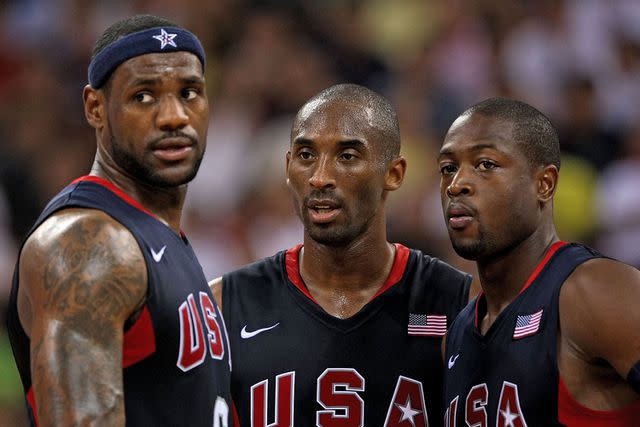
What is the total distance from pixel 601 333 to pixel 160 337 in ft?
5.05

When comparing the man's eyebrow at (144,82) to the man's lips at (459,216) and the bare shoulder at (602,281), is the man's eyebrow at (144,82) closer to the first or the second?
the man's lips at (459,216)

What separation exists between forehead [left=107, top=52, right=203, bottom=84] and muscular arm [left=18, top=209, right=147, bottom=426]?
67 centimetres

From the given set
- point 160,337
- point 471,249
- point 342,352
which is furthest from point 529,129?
point 160,337

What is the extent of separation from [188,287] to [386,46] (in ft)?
23.3

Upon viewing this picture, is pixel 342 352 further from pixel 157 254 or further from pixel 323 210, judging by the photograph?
pixel 157 254

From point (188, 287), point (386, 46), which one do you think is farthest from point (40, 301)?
point (386, 46)

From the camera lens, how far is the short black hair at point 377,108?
498 centimetres

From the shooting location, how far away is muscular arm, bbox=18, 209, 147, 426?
3.38 meters

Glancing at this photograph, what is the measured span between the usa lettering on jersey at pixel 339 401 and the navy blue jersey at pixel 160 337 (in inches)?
26.0

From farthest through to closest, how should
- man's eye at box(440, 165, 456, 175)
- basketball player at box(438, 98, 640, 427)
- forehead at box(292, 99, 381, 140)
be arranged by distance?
1. forehead at box(292, 99, 381, 140)
2. man's eye at box(440, 165, 456, 175)
3. basketball player at box(438, 98, 640, 427)

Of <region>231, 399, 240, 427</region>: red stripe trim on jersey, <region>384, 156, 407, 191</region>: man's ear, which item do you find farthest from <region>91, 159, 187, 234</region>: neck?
<region>384, 156, 407, 191</region>: man's ear

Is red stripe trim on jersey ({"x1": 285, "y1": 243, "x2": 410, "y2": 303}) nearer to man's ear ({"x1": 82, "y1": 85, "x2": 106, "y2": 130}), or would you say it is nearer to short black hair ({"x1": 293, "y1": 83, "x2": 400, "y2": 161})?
short black hair ({"x1": 293, "y1": 83, "x2": 400, "y2": 161})

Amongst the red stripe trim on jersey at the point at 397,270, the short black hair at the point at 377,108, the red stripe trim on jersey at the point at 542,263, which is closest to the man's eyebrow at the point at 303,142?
the short black hair at the point at 377,108

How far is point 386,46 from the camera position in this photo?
10742 millimetres
